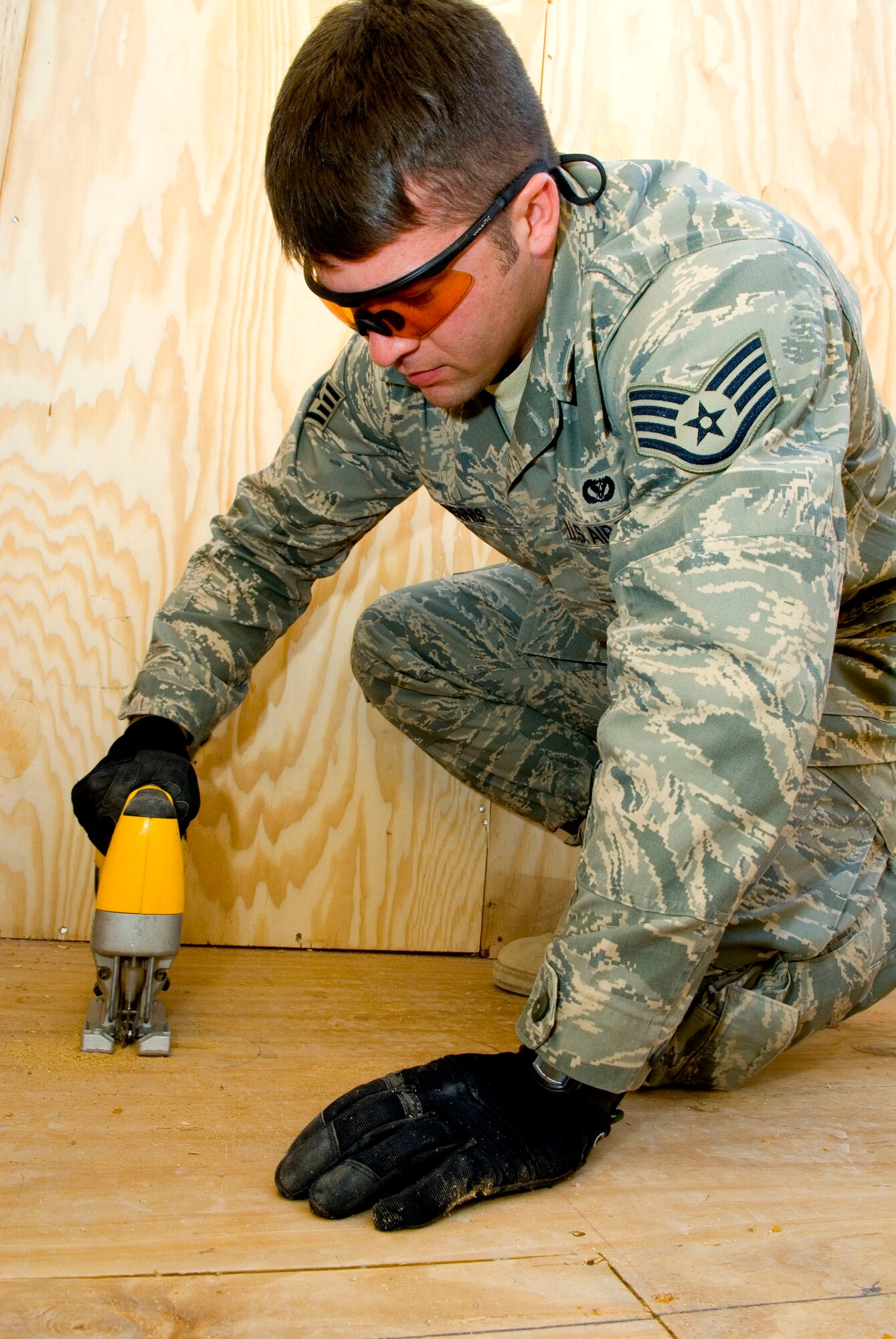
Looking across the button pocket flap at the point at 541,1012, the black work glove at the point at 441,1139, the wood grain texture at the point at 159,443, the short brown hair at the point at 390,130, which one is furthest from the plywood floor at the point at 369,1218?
the short brown hair at the point at 390,130

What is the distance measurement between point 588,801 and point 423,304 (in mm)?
915

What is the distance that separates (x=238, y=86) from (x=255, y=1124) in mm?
1632

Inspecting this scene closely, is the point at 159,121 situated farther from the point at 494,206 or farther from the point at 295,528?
the point at 494,206

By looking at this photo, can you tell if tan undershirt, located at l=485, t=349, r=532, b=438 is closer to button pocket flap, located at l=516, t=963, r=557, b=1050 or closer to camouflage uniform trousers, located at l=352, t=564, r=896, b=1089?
camouflage uniform trousers, located at l=352, t=564, r=896, b=1089

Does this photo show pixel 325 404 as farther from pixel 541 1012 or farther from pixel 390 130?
pixel 541 1012

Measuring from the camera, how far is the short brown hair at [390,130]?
3.61ft

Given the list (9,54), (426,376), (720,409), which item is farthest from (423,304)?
(9,54)

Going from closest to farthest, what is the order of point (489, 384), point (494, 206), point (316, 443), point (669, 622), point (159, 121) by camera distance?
point (669, 622) → point (494, 206) → point (489, 384) → point (316, 443) → point (159, 121)

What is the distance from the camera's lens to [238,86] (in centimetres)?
187

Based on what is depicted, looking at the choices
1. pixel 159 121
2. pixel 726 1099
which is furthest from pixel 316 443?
pixel 726 1099

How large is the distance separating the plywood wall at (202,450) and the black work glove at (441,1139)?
86 centimetres

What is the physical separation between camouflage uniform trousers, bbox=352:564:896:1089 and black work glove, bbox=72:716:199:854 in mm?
502

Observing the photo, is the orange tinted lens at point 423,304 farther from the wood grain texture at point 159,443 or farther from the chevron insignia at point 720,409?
the wood grain texture at point 159,443

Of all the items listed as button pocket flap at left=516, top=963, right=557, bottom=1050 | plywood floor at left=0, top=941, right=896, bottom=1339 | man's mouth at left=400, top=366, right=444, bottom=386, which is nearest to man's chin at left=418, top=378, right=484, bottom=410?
man's mouth at left=400, top=366, right=444, bottom=386
